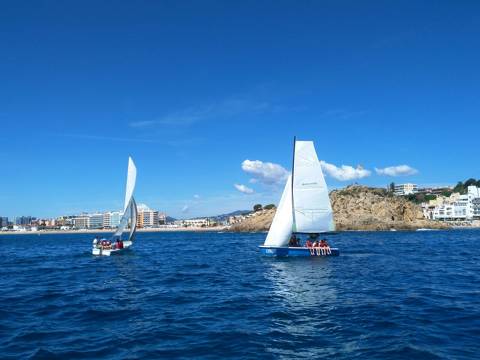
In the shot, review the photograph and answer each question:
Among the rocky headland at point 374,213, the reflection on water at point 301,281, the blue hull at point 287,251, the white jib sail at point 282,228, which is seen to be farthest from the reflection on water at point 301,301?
the rocky headland at point 374,213

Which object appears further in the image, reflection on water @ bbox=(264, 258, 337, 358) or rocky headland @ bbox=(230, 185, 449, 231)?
rocky headland @ bbox=(230, 185, 449, 231)

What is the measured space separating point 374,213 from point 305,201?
423 ft

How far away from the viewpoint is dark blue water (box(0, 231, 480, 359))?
15.7 m

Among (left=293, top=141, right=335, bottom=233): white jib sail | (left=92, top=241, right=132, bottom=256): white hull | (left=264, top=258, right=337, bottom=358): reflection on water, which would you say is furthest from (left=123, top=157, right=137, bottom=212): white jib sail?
(left=264, top=258, right=337, bottom=358): reflection on water

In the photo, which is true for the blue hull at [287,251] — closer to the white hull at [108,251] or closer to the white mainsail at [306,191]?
the white mainsail at [306,191]

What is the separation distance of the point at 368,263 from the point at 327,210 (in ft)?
31.2

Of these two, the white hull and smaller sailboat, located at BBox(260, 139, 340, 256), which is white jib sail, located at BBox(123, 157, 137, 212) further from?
smaller sailboat, located at BBox(260, 139, 340, 256)

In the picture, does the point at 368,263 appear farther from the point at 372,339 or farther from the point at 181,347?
the point at 181,347

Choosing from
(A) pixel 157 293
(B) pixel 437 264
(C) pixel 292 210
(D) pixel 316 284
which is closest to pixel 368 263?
(B) pixel 437 264

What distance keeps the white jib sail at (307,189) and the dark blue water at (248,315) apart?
1394cm

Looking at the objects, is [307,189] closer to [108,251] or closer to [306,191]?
[306,191]

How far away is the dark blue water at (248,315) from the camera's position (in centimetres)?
1573

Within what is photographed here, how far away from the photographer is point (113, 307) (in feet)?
78.0

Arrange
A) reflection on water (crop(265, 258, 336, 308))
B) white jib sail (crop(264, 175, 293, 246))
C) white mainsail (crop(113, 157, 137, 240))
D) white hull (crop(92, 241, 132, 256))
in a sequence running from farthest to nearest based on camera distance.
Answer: white mainsail (crop(113, 157, 137, 240)), white hull (crop(92, 241, 132, 256)), white jib sail (crop(264, 175, 293, 246)), reflection on water (crop(265, 258, 336, 308))
